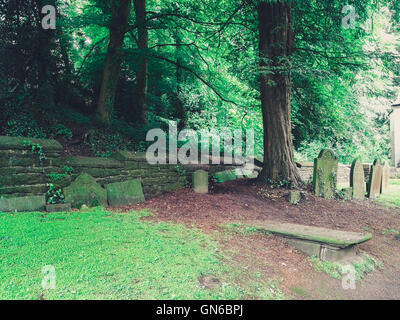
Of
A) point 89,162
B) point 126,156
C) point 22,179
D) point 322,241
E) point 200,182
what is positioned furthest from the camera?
point 200,182

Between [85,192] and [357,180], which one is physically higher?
[85,192]

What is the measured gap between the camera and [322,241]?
358cm

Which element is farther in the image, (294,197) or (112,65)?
(112,65)

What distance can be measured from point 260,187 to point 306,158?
334 inches

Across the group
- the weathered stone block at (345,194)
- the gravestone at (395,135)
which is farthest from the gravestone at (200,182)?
the gravestone at (395,135)

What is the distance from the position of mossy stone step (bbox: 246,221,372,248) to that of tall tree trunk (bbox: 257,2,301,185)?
9.95 feet

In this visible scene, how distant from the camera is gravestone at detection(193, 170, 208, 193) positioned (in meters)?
7.08

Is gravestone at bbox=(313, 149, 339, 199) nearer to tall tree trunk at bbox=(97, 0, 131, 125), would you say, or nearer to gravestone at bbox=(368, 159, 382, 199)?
gravestone at bbox=(368, 159, 382, 199)

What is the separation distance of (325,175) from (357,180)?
6.68ft

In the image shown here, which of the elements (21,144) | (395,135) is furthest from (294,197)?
(395,135)

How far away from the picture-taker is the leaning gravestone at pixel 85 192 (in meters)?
5.05

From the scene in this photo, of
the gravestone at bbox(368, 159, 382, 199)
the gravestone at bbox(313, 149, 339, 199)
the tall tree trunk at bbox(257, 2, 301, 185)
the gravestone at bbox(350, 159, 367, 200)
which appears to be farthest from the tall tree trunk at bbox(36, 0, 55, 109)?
the gravestone at bbox(368, 159, 382, 199)

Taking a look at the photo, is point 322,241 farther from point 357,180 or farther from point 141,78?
point 141,78

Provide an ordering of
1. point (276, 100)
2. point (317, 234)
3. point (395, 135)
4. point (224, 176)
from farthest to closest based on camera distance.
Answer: point (395, 135)
point (224, 176)
point (276, 100)
point (317, 234)
